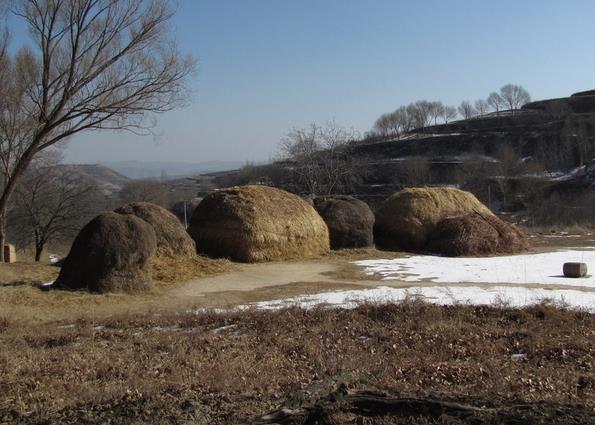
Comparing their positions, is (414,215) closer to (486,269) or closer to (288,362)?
(486,269)

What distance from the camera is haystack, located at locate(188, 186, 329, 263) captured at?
17.7m

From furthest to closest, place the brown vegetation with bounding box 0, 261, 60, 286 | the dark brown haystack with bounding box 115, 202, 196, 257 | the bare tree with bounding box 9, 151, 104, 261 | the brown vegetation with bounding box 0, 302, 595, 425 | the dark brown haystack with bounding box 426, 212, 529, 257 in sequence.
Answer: the bare tree with bounding box 9, 151, 104, 261 → the dark brown haystack with bounding box 426, 212, 529, 257 → the dark brown haystack with bounding box 115, 202, 196, 257 → the brown vegetation with bounding box 0, 261, 60, 286 → the brown vegetation with bounding box 0, 302, 595, 425

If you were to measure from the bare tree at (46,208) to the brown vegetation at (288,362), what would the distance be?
101 feet

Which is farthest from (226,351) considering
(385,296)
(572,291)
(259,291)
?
(572,291)

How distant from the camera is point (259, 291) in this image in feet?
42.9

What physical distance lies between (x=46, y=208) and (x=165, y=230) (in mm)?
27712

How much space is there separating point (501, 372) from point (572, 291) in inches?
291

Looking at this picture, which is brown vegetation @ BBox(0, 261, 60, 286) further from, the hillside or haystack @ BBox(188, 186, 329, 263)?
the hillside

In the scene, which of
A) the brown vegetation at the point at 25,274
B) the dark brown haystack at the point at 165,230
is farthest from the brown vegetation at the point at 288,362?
the dark brown haystack at the point at 165,230

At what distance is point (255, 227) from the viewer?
17953mm

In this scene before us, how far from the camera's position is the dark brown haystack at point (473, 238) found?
20406 millimetres

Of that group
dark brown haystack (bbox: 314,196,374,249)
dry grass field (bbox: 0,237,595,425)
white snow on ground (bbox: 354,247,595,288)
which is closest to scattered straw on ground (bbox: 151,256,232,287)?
Result: dry grass field (bbox: 0,237,595,425)

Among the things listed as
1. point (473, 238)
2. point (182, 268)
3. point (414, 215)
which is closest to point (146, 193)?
A: point (414, 215)

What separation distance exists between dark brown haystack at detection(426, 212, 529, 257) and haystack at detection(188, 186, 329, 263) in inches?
162
